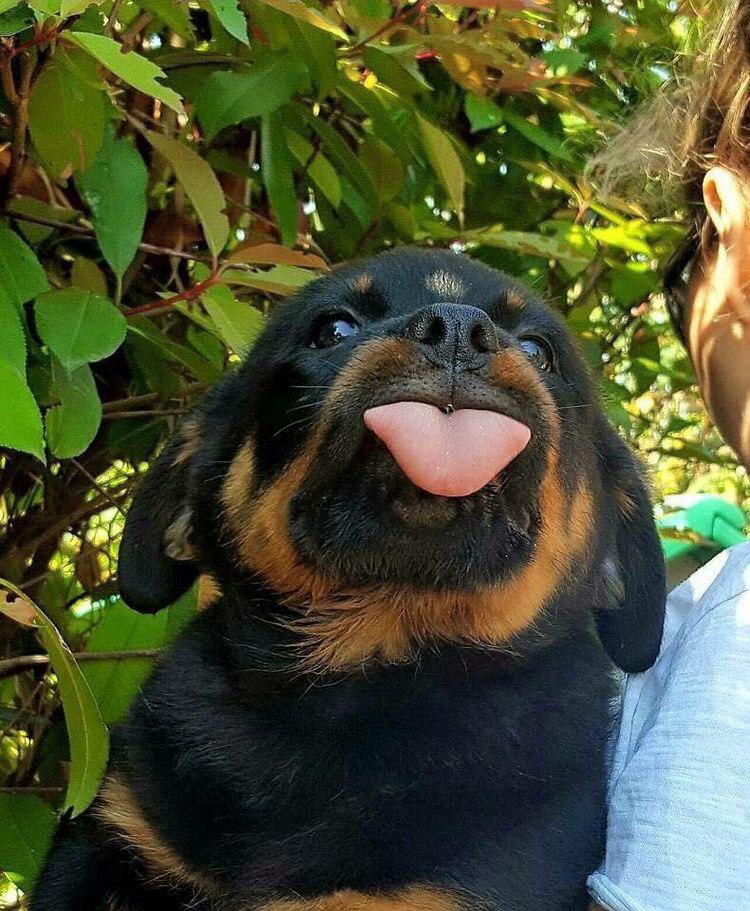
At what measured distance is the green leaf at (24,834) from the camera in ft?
6.03

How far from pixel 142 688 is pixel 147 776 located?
212 millimetres

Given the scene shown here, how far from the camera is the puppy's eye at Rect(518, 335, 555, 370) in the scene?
5.79ft

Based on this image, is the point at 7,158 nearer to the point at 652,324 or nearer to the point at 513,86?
the point at 513,86

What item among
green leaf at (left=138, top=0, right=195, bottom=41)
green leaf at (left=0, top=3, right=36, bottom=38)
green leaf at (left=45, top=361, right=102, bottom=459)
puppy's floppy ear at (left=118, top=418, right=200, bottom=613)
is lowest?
puppy's floppy ear at (left=118, top=418, right=200, bottom=613)

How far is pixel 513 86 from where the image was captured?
7.24 feet

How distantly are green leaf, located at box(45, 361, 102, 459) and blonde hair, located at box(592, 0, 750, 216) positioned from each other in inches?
59.2

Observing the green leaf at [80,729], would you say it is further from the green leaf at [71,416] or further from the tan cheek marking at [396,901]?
the tan cheek marking at [396,901]

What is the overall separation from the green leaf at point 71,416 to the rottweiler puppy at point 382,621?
32 centimetres

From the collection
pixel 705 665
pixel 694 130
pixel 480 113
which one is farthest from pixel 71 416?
pixel 694 130

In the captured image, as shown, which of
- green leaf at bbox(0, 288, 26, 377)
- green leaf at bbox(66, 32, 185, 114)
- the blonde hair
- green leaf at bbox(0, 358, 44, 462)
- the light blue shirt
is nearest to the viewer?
green leaf at bbox(0, 358, 44, 462)

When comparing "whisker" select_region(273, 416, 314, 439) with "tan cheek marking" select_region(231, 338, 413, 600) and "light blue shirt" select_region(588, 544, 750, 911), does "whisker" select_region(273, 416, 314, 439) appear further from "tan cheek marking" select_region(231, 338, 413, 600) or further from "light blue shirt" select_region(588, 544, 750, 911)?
"light blue shirt" select_region(588, 544, 750, 911)

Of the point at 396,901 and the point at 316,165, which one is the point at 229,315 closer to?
the point at 316,165

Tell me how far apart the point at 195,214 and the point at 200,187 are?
1.40 ft

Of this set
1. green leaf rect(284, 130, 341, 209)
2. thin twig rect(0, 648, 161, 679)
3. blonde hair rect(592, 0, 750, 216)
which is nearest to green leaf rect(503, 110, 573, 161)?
blonde hair rect(592, 0, 750, 216)
